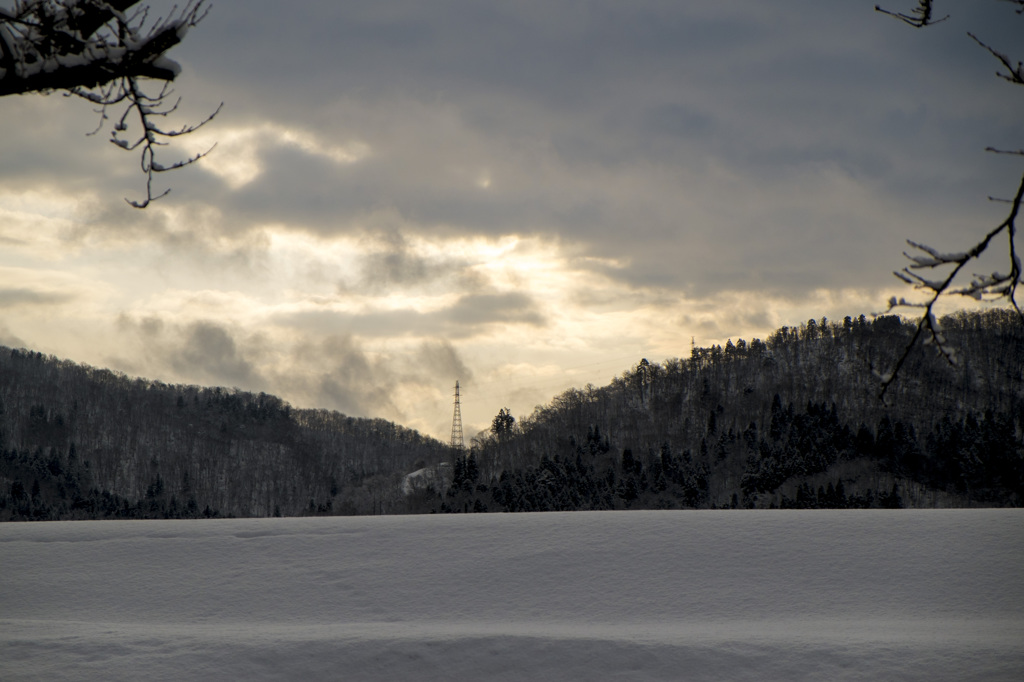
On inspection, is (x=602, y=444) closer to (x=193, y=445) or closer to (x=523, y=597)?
(x=193, y=445)

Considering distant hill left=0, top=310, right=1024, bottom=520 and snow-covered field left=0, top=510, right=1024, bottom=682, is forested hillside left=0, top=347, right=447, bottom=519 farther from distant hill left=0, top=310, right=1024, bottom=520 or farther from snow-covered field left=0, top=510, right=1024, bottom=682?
snow-covered field left=0, top=510, right=1024, bottom=682

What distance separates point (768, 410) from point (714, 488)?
24.1 m

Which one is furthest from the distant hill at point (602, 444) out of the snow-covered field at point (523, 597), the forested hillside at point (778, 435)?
the snow-covered field at point (523, 597)

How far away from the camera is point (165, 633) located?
8.17 m

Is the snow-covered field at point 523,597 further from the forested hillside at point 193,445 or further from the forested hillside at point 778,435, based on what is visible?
the forested hillside at point 193,445

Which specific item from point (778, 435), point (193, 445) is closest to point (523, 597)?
point (778, 435)

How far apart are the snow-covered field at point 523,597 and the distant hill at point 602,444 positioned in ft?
150

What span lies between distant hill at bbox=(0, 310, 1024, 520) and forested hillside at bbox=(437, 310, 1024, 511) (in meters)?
0.29

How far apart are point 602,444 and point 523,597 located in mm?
91859

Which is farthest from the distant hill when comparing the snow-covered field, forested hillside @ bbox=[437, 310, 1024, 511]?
the snow-covered field

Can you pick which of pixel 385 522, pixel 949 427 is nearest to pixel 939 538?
pixel 385 522

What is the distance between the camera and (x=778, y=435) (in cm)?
9431

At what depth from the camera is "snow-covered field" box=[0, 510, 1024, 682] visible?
712 cm

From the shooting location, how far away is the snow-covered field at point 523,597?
712 cm
